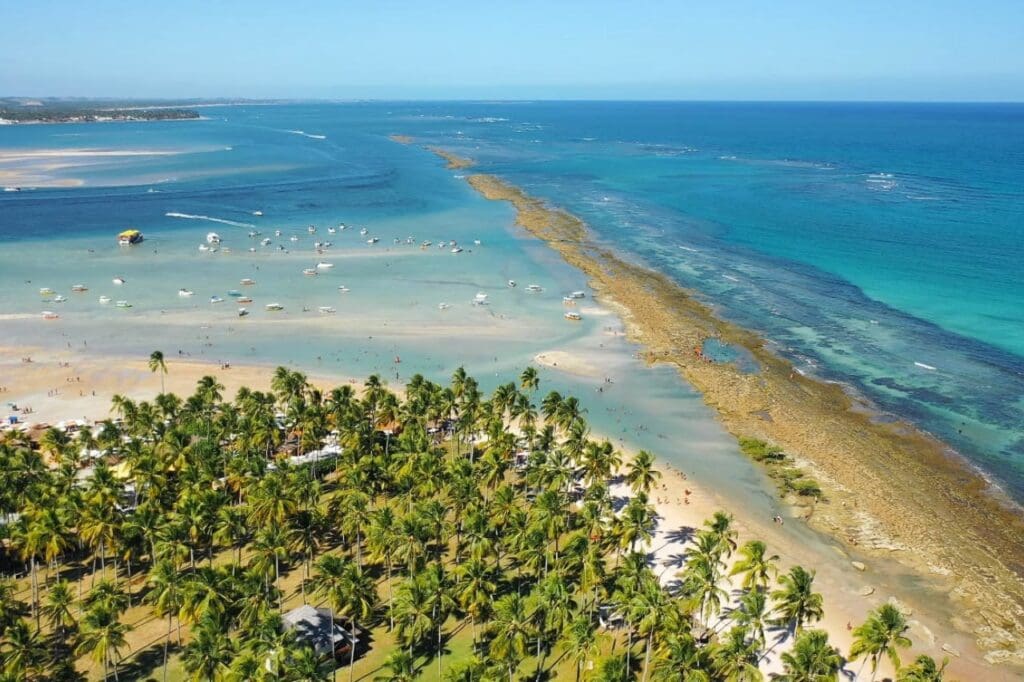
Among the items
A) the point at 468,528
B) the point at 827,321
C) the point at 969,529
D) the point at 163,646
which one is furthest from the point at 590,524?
the point at 827,321

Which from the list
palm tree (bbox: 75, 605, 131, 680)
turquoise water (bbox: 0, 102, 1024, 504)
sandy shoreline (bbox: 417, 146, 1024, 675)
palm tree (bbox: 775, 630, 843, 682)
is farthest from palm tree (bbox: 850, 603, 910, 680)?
palm tree (bbox: 75, 605, 131, 680)

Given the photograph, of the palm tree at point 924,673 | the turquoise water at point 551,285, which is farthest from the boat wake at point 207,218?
the palm tree at point 924,673

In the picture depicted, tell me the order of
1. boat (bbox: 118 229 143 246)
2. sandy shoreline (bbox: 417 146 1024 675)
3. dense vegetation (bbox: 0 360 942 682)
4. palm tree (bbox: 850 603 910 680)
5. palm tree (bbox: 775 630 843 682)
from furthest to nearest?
boat (bbox: 118 229 143 246)
sandy shoreline (bbox: 417 146 1024 675)
dense vegetation (bbox: 0 360 942 682)
palm tree (bbox: 850 603 910 680)
palm tree (bbox: 775 630 843 682)

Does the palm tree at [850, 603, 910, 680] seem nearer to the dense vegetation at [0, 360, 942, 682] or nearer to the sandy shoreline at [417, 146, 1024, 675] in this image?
the dense vegetation at [0, 360, 942, 682]

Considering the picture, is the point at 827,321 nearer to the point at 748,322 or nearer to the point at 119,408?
the point at 748,322

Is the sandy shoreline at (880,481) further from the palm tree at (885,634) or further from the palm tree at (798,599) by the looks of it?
the palm tree at (798,599)
